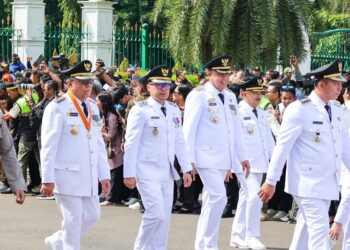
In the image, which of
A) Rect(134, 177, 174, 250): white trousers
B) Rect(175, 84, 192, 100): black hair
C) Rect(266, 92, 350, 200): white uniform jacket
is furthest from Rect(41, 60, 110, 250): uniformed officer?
Rect(175, 84, 192, 100): black hair

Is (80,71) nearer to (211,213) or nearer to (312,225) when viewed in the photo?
(211,213)

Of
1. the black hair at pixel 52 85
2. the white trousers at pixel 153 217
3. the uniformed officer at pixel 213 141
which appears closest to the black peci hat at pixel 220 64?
the uniformed officer at pixel 213 141

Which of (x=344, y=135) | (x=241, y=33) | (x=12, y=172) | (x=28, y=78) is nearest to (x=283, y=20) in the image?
(x=241, y=33)

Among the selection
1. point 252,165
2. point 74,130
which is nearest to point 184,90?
point 252,165

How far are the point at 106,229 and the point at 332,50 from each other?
1702 cm

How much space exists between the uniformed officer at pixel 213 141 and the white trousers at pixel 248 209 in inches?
16.5

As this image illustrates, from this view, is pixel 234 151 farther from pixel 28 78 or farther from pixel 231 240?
pixel 28 78

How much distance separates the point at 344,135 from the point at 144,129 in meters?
2.09

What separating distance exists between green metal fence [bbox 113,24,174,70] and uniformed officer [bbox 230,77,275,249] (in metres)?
13.5

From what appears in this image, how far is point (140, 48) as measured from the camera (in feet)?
88.6

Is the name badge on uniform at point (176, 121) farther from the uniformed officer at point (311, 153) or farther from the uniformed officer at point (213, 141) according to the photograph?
the uniformed officer at point (311, 153)

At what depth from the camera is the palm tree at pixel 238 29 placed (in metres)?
19.4

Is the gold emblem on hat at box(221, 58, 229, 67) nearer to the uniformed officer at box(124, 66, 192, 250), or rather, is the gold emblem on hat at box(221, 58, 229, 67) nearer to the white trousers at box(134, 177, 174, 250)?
the uniformed officer at box(124, 66, 192, 250)

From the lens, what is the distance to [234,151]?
11531 millimetres
